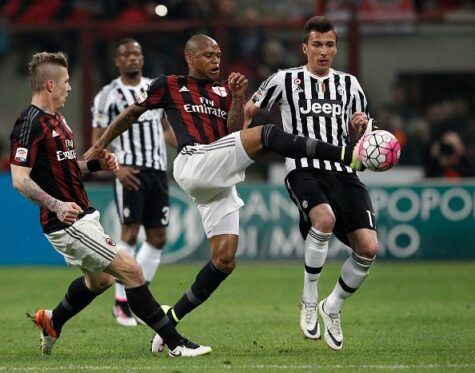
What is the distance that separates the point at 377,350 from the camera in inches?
306

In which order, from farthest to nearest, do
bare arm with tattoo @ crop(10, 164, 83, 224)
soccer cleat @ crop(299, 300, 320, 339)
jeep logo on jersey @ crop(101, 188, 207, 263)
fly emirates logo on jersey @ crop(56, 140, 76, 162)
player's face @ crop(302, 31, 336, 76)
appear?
jeep logo on jersey @ crop(101, 188, 207, 263)
player's face @ crop(302, 31, 336, 76)
soccer cleat @ crop(299, 300, 320, 339)
fly emirates logo on jersey @ crop(56, 140, 76, 162)
bare arm with tattoo @ crop(10, 164, 83, 224)

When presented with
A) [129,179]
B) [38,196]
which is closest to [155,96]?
[38,196]

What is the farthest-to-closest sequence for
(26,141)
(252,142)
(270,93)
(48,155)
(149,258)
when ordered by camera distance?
(149,258), (270,93), (252,142), (48,155), (26,141)

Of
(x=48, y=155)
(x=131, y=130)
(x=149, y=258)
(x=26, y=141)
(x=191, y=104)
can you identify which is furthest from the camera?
(x=131, y=130)

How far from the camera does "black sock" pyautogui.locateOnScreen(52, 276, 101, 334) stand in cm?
771

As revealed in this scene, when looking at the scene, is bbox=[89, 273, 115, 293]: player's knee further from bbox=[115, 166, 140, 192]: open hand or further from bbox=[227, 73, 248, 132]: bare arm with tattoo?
bbox=[115, 166, 140, 192]: open hand

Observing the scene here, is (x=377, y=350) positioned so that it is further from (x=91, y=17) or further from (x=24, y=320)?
(x=91, y=17)

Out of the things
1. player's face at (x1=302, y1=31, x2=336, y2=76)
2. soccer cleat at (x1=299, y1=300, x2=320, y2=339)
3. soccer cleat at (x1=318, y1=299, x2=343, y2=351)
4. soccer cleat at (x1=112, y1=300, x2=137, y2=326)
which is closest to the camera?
soccer cleat at (x1=318, y1=299, x2=343, y2=351)

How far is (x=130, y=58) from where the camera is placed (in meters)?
10.4

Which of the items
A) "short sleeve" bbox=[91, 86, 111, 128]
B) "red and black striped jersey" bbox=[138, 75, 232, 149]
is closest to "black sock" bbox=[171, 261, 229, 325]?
"red and black striped jersey" bbox=[138, 75, 232, 149]

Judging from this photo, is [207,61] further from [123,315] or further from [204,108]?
[123,315]

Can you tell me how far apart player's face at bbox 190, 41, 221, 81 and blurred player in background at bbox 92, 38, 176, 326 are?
2.31 meters

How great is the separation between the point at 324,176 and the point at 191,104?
1122 mm

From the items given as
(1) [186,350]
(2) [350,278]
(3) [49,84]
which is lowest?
(1) [186,350]
